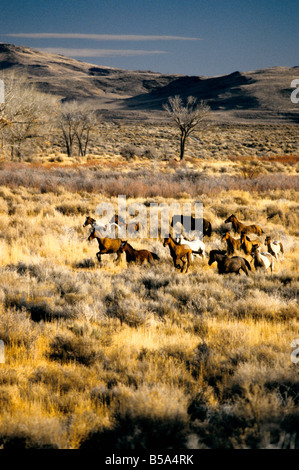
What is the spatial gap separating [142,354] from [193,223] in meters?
6.95

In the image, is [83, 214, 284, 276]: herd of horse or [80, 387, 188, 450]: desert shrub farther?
[83, 214, 284, 276]: herd of horse

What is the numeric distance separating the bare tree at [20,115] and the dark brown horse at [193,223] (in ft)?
59.9

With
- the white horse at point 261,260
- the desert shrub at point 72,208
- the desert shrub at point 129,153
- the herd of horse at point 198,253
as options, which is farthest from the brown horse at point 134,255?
the desert shrub at point 129,153

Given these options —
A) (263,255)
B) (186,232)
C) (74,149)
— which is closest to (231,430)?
(263,255)

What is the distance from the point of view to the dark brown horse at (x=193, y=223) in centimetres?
1015

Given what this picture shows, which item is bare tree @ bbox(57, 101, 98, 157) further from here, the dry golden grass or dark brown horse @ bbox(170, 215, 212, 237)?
the dry golden grass

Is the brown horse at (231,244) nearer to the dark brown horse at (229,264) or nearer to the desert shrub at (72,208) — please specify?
the dark brown horse at (229,264)

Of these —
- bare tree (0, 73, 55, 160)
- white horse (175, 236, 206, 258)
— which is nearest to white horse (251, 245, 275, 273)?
white horse (175, 236, 206, 258)

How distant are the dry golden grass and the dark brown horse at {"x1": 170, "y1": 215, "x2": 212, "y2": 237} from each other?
2.31 m

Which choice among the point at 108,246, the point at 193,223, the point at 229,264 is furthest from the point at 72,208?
the point at 229,264

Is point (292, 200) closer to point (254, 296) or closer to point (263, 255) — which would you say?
point (263, 255)

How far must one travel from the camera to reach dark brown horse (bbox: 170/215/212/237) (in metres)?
10.1

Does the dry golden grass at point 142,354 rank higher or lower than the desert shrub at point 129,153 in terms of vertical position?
lower

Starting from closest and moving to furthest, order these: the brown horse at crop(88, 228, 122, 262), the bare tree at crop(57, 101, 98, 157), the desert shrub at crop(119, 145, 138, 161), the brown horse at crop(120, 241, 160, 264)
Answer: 1. the brown horse at crop(120, 241, 160, 264)
2. the brown horse at crop(88, 228, 122, 262)
3. the desert shrub at crop(119, 145, 138, 161)
4. the bare tree at crop(57, 101, 98, 157)
